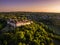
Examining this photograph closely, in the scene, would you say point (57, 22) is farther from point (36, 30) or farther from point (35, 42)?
point (35, 42)

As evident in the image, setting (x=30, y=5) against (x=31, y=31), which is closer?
(x=31, y=31)

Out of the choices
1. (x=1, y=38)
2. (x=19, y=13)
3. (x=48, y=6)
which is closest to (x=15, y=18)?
(x=19, y=13)

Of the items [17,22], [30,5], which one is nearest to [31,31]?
[17,22]

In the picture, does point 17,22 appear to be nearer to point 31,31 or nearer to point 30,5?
point 31,31

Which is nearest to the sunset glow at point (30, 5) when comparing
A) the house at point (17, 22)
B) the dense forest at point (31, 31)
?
the dense forest at point (31, 31)

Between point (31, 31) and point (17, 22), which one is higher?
point (17, 22)

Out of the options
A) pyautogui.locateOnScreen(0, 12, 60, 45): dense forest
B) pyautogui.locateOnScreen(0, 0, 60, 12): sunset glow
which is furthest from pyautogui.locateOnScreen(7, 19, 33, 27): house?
pyautogui.locateOnScreen(0, 0, 60, 12): sunset glow

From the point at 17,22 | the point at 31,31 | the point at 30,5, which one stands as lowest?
the point at 31,31

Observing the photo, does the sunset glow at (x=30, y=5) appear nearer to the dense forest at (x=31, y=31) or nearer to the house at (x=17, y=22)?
the dense forest at (x=31, y=31)

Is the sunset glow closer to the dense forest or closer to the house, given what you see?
the dense forest
